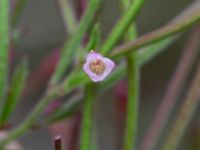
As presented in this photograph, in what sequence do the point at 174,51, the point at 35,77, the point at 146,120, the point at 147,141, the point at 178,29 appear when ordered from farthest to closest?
the point at 146,120 → the point at 174,51 → the point at 35,77 → the point at 147,141 → the point at 178,29

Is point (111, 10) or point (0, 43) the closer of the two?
point (0, 43)

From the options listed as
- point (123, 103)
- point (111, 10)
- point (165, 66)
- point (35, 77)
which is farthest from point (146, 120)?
point (123, 103)

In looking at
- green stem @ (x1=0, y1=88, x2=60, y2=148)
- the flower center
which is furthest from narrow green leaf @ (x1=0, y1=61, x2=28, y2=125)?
the flower center

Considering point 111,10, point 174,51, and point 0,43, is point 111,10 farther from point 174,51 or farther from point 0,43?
point 0,43

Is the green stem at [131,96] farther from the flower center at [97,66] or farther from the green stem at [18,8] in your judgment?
the green stem at [18,8]

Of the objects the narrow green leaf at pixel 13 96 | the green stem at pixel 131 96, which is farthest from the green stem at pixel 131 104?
the narrow green leaf at pixel 13 96
